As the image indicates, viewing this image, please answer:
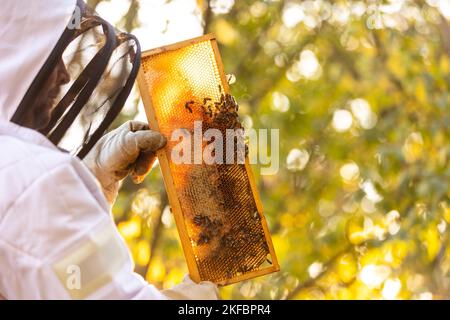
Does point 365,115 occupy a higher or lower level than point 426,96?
lower

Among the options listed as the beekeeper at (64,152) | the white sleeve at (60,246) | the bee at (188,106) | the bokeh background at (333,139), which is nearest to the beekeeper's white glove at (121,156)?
the beekeeper at (64,152)

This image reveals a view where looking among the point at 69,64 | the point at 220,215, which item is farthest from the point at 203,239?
the point at 69,64

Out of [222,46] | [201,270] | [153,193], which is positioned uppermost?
[201,270]

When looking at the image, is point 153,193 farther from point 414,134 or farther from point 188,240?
point 188,240

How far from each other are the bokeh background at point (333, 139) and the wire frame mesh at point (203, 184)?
2832 mm

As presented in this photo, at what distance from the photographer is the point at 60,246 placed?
2002 mm

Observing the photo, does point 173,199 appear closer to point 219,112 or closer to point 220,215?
point 220,215

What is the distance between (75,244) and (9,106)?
0.51 meters

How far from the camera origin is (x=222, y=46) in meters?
6.49

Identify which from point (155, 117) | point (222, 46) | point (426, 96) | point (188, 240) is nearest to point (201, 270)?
point (188, 240)

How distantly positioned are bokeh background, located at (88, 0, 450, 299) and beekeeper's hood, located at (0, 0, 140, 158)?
9.76 feet

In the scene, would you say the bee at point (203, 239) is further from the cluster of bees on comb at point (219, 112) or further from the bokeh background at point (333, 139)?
the bokeh background at point (333, 139)

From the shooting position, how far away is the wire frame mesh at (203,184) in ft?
9.27

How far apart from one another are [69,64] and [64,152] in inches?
19.2
